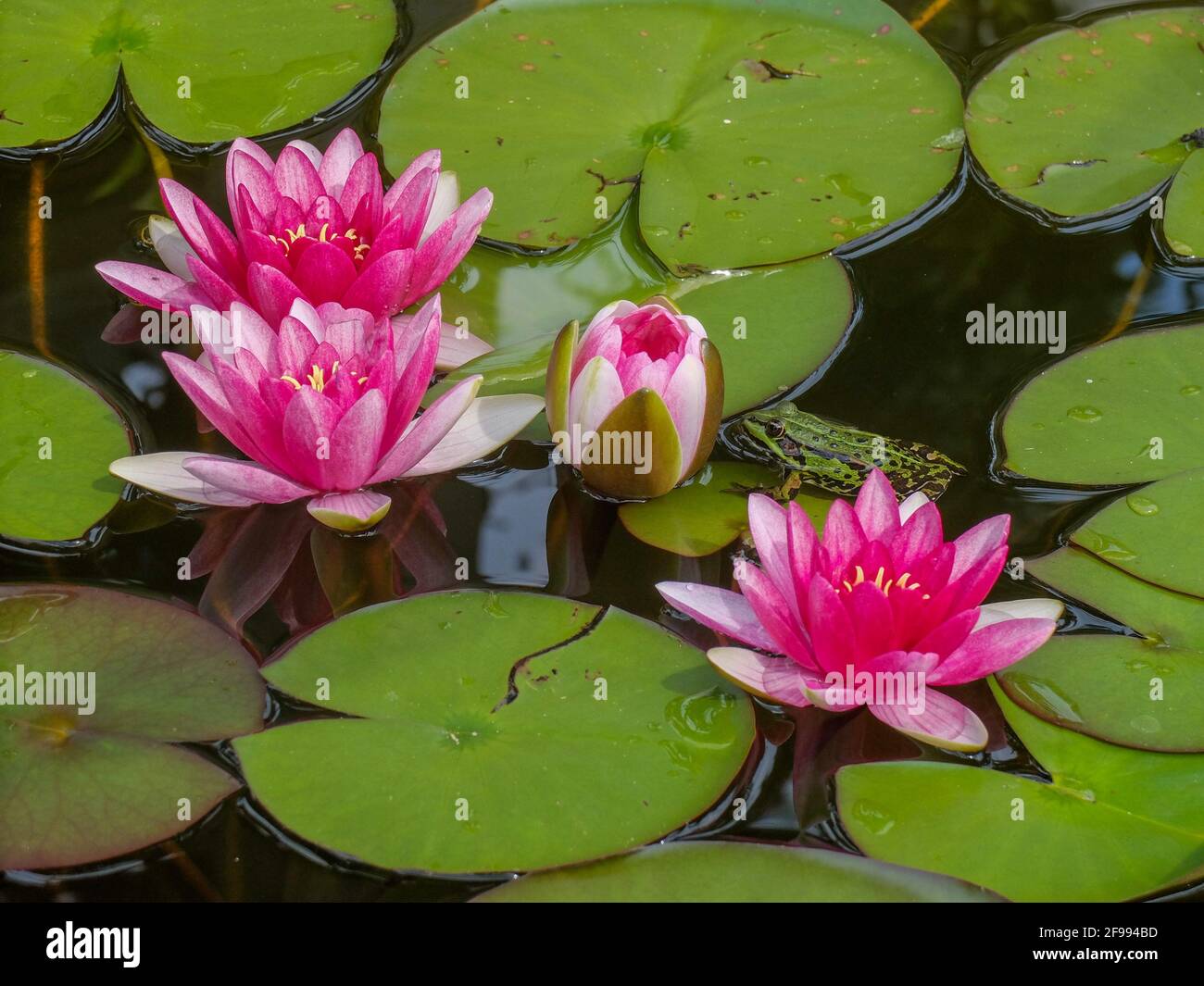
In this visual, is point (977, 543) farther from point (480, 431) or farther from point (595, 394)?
point (480, 431)

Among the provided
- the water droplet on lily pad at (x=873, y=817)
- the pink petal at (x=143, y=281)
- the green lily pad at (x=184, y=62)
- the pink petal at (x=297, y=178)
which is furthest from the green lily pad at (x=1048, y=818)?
the green lily pad at (x=184, y=62)

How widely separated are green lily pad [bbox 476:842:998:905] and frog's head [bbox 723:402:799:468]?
85cm

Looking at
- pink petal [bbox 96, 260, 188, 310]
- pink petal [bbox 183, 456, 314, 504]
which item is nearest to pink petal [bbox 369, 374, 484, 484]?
pink petal [bbox 183, 456, 314, 504]

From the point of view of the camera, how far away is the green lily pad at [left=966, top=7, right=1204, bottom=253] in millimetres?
2842

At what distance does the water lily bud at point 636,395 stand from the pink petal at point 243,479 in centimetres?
53

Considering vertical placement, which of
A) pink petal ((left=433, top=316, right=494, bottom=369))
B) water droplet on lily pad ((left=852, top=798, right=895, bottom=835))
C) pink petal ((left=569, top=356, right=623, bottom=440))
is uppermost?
pink petal ((left=433, top=316, right=494, bottom=369))

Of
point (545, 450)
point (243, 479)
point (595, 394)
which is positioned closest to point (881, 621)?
point (595, 394)

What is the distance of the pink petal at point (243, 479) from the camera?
2027 mm

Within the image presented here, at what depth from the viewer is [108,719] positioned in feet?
6.12

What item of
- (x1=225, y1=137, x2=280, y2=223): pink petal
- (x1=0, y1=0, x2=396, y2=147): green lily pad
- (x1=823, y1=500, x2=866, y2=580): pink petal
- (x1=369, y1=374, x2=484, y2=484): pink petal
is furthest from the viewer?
(x1=0, y1=0, x2=396, y2=147): green lily pad

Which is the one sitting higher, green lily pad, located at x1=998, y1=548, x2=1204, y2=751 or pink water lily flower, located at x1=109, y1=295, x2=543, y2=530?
pink water lily flower, located at x1=109, y1=295, x2=543, y2=530

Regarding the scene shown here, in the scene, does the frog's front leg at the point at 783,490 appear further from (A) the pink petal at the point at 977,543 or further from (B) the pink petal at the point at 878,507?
(A) the pink petal at the point at 977,543

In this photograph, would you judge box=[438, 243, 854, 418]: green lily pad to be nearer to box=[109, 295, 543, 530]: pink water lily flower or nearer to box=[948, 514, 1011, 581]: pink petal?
box=[109, 295, 543, 530]: pink water lily flower
